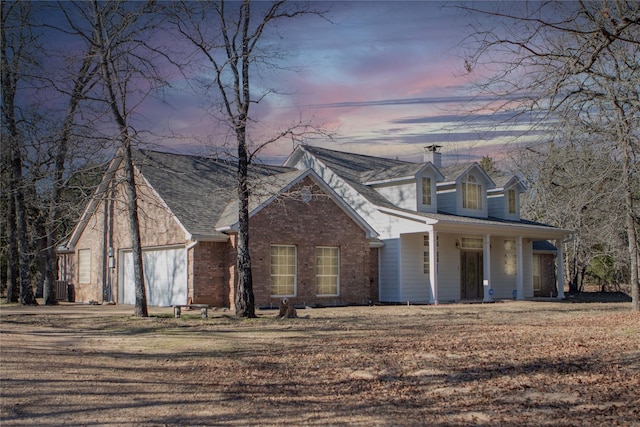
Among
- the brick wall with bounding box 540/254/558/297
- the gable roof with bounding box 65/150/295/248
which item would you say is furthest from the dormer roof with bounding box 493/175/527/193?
the gable roof with bounding box 65/150/295/248

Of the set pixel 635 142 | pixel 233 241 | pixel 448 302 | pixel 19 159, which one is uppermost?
pixel 19 159

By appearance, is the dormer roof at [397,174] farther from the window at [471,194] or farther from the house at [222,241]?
the house at [222,241]

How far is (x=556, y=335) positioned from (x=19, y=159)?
20853mm

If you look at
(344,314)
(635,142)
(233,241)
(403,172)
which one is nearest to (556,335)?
(635,142)

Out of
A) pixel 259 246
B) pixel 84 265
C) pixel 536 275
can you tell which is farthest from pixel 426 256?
pixel 84 265

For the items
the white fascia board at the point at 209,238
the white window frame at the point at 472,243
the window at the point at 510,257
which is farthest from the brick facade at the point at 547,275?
the white fascia board at the point at 209,238

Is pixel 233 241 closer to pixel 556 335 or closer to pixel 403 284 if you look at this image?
pixel 403 284

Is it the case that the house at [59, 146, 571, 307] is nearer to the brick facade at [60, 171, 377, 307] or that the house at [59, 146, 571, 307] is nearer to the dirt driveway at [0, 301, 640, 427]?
the brick facade at [60, 171, 377, 307]

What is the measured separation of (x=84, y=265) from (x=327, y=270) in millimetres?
11833

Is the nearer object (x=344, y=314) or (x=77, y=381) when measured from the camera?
(x=77, y=381)

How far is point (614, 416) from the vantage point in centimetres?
682

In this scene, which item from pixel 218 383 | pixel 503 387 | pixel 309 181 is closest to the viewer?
pixel 503 387

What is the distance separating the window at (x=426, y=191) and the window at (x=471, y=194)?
2124 mm

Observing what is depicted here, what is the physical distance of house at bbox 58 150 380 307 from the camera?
22719 millimetres
